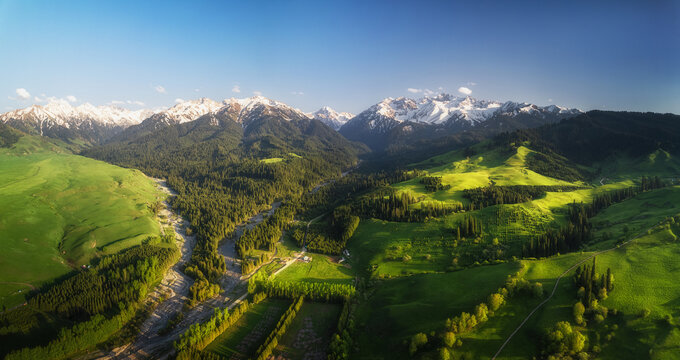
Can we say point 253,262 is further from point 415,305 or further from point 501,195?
point 501,195

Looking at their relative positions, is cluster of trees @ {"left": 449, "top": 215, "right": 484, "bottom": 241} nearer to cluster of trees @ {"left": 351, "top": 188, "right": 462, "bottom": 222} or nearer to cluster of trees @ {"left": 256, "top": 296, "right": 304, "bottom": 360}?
cluster of trees @ {"left": 351, "top": 188, "right": 462, "bottom": 222}

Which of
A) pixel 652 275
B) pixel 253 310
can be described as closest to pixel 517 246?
pixel 652 275

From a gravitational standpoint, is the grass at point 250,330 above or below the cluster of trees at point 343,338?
below

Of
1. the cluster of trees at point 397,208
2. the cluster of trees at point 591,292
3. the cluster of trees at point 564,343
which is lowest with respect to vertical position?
the cluster of trees at point 564,343

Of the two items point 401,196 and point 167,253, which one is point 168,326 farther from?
point 401,196

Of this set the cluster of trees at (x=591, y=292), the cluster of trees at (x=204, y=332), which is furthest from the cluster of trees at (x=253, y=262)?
the cluster of trees at (x=591, y=292)

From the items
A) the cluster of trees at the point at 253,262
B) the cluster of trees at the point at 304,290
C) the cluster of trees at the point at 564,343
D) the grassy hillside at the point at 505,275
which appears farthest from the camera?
the cluster of trees at the point at 253,262

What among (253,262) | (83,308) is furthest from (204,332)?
(83,308)

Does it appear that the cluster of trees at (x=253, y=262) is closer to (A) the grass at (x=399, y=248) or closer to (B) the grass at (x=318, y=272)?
(B) the grass at (x=318, y=272)

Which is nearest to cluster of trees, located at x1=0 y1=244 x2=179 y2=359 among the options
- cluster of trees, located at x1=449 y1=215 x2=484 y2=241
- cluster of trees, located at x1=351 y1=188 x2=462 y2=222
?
cluster of trees, located at x1=351 y1=188 x2=462 y2=222
